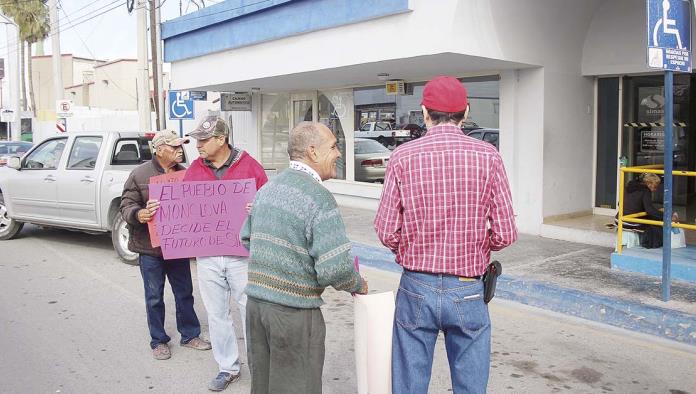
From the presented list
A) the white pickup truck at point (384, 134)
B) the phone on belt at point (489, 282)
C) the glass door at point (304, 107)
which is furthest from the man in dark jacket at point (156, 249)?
the glass door at point (304, 107)

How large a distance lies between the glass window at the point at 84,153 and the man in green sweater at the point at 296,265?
7.65 metres

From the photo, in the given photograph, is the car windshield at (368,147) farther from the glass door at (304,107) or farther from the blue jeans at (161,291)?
the blue jeans at (161,291)

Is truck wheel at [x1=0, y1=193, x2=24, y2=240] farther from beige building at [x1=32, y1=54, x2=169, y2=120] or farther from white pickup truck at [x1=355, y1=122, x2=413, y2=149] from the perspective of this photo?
beige building at [x1=32, y1=54, x2=169, y2=120]

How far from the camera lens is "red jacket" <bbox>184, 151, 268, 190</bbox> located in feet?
14.9

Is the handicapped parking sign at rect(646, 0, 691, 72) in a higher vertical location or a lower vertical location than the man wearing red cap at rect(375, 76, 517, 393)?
higher

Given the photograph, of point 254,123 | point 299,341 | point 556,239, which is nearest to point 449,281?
point 299,341

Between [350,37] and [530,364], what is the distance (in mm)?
6646

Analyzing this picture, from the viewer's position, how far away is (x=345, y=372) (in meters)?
5.05

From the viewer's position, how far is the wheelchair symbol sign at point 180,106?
49.9 feet

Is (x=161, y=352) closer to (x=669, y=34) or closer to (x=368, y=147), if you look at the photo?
(x=669, y=34)

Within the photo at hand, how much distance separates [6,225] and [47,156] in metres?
1.77

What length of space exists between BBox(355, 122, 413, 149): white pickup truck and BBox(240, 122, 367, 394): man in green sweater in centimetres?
1002

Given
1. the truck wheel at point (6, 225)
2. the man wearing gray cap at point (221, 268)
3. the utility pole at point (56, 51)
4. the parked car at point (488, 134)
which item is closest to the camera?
the man wearing gray cap at point (221, 268)

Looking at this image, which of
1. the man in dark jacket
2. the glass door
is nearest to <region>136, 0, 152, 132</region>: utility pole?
the glass door
